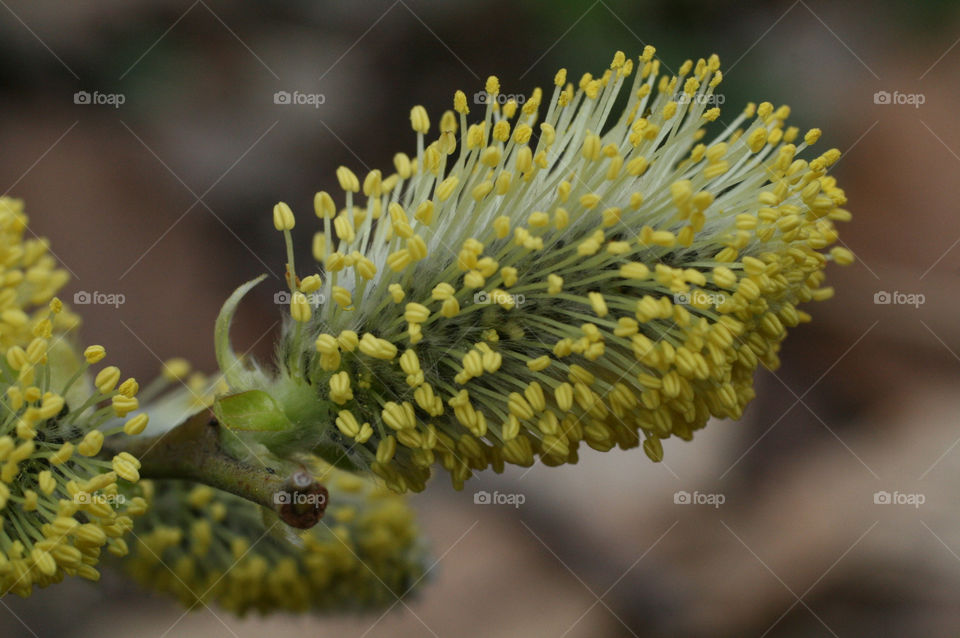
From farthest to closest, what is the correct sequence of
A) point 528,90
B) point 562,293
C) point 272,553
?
point 528,90 < point 272,553 < point 562,293

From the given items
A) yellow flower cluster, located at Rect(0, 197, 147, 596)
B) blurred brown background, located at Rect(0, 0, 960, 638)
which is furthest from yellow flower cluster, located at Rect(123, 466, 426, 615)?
blurred brown background, located at Rect(0, 0, 960, 638)

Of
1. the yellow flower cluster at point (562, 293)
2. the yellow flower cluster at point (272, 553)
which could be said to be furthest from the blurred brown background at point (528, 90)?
the yellow flower cluster at point (562, 293)

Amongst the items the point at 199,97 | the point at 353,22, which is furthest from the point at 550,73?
the point at 199,97

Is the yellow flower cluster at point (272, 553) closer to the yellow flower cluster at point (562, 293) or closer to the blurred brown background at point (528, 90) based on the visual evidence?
the yellow flower cluster at point (562, 293)

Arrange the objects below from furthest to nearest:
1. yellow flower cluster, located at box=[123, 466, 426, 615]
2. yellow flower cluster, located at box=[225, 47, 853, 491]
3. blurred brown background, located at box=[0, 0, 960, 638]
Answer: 1. blurred brown background, located at box=[0, 0, 960, 638]
2. yellow flower cluster, located at box=[123, 466, 426, 615]
3. yellow flower cluster, located at box=[225, 47, 853, 491]

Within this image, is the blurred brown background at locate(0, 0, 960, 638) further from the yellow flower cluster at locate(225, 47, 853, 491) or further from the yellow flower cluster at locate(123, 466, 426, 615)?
the yellow flower cluster at locate(225, 47, 853, 491)

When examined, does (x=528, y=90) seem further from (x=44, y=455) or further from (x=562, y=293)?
(x=44, y=455)

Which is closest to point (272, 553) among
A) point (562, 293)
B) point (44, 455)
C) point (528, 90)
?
point (44, 455)
